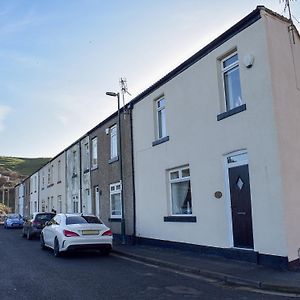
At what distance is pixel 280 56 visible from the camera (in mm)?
10656

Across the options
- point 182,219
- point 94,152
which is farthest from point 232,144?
point 94,152

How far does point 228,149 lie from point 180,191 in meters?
3.43

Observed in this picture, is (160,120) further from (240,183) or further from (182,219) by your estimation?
(240,183)

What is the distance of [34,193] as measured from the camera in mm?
43156

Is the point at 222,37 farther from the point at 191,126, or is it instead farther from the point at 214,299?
the point at 214,299

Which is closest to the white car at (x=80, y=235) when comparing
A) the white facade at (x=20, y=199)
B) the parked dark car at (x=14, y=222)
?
the parked dark car at (x=14, y=222)

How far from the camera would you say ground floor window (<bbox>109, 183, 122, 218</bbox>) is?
2000 centimetres

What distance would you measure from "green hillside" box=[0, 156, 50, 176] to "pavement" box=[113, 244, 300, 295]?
350 feet

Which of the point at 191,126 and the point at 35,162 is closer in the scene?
the point at 191,126

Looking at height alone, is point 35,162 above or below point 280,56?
above


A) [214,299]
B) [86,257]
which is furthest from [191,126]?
[214,299]

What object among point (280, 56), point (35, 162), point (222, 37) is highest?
point (35, 162)

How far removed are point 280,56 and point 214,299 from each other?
6574mm

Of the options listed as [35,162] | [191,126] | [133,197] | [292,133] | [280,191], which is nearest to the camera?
[280,191]
